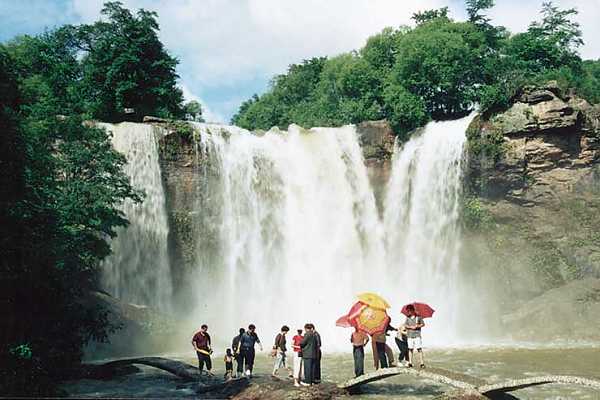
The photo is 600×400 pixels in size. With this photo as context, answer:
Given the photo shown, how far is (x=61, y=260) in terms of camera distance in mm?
15266

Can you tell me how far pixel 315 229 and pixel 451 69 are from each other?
13585 millimetres

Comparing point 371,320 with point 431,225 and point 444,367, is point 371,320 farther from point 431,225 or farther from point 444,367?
point 431,225

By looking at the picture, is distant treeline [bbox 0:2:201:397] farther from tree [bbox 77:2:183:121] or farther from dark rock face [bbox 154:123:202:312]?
dark rock face [bbox 154:123:202:312]

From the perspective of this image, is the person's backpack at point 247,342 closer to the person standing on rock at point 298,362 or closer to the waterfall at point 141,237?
the person standing on rock at point 298,362

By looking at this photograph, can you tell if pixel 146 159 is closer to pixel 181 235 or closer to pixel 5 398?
pixel 181 235

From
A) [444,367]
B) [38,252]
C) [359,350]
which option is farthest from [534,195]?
[38,252]

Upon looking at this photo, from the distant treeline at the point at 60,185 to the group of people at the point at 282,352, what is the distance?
10.8 ft

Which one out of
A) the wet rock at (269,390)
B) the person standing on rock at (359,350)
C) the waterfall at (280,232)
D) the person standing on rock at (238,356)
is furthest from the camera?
the waterfall at (280,232)

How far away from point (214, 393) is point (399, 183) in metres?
20.6

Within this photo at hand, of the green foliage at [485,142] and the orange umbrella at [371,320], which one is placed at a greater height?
the green foliage at [485,142]

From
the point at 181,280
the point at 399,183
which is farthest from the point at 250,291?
the point at 399,183

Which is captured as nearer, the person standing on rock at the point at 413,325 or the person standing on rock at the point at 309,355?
the person standing on rock at the point at 309,355

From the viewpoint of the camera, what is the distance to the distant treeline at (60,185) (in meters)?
11.3

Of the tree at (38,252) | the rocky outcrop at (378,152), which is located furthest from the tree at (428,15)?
the tree at (38,252)
